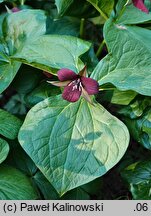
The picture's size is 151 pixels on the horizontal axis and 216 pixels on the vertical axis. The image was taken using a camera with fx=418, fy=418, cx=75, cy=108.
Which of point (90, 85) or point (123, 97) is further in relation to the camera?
point (123, 97)

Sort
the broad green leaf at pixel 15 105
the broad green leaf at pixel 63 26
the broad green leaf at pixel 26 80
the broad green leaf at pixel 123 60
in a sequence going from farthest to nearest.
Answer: the broad green leaf at pixel 15 105 < the broad green leaf at pixel 63 26 < the broad green leaf at pixel 26 80 < the broad green leaf at pixel 123 60

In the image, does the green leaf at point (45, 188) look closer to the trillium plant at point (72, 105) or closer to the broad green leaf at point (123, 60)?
the trillium plant at point (72, 105)

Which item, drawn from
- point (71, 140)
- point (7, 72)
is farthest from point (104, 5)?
point (71, 140)

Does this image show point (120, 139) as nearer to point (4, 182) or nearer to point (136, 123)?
point (136, 123)

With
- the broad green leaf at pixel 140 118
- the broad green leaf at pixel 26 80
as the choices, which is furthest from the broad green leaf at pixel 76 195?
the broad green leaf at pixel 26 80

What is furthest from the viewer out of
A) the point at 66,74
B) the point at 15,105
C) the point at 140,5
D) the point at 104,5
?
the point at 15,105

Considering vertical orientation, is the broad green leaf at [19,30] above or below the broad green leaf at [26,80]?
above

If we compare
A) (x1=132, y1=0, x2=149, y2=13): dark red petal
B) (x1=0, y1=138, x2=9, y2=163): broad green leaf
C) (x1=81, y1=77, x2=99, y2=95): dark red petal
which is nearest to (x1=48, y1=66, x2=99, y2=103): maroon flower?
(x1=81, y1=77, x2=99, y2=95): dark red petal

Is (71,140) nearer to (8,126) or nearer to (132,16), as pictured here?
(8,126)
